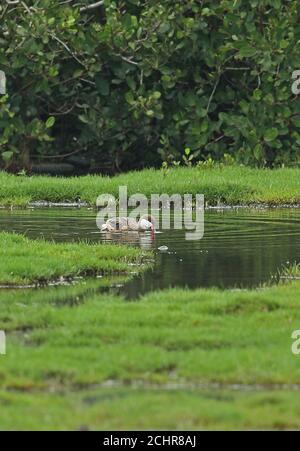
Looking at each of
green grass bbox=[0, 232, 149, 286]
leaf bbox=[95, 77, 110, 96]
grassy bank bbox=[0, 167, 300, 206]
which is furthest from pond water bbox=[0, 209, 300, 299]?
leaf bbox=[95, 77, 110, 96]

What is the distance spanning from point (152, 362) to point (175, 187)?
46.4 ft

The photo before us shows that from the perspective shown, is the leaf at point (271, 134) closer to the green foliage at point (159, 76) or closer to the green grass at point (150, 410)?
the green foliage at point (159, 76)

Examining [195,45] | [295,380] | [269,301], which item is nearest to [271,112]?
[195,45]

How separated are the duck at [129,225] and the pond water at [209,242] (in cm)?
19

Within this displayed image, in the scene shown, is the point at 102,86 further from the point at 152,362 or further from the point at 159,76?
the point at 152,362

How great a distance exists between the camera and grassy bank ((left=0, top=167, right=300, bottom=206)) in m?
22.7

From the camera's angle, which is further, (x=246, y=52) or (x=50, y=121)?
(x=50, y=121)

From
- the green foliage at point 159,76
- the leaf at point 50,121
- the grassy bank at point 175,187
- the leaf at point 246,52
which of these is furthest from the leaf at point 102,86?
the grassy bank at point 175,187

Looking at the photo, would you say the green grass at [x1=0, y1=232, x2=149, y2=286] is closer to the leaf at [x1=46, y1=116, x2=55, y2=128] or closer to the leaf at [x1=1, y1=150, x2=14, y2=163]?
the leaf at [x1=46, y1=116, x2=55, y2=128]

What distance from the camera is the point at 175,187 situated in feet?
75.1

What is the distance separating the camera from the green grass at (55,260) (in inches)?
508

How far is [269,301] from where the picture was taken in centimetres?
1094

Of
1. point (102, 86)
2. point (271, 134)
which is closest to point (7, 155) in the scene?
point (102, 86)

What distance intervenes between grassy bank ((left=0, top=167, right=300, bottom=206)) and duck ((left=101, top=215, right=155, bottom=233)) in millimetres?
4721
